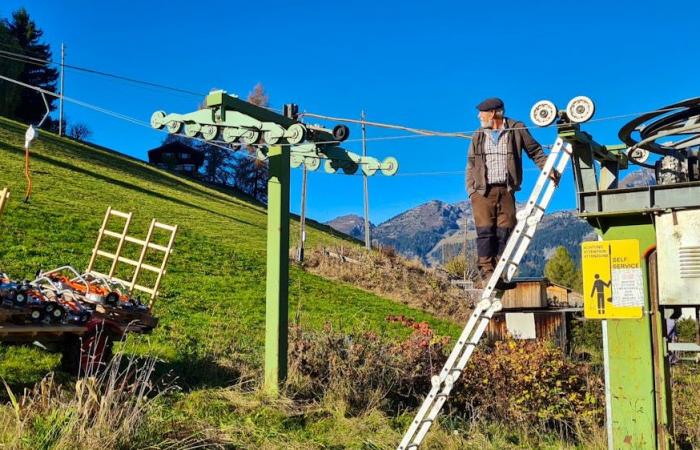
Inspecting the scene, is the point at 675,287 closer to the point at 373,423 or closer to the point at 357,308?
the point at 373,423

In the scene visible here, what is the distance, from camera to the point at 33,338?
6.19m

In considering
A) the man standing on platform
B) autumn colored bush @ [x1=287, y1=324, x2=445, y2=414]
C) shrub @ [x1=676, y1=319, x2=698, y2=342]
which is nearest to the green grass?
autumn colored bush @ [x1=287, y1=324, x2=445, y2=414]

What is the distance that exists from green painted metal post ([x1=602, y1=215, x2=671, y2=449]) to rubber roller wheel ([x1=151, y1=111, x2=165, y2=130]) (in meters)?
5.24

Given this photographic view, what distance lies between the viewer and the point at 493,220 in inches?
242

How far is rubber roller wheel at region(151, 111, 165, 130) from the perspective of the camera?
818 cm

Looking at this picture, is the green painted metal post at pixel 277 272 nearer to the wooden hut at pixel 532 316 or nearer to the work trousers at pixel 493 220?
the work trousers at pixel 493 220

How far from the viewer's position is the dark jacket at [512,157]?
6.05 metres

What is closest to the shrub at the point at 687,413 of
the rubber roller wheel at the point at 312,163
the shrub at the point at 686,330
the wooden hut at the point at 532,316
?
the rubber roller wheel at the point at 312,163

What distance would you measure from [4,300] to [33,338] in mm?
489

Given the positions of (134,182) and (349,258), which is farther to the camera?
(134,182)

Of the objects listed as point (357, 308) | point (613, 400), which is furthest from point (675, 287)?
point (357, 308)

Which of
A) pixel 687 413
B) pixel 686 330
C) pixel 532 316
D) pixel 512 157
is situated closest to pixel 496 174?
pixel 512 157

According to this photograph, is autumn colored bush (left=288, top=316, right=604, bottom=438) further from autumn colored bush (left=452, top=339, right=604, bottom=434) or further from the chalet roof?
the chalet roof

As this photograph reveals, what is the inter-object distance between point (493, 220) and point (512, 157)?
23.3 inches
